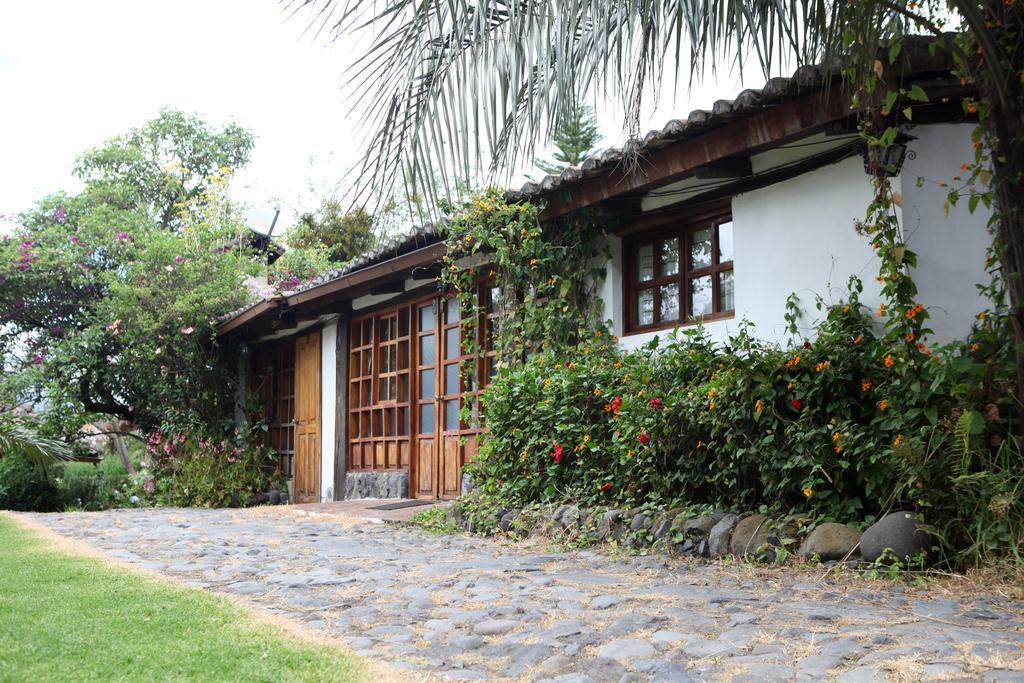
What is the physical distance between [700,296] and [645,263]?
0.67 m

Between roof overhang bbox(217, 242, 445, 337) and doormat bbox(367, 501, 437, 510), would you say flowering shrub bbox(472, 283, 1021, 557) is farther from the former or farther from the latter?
roof overhang bbox(217, 242, 445, 337)

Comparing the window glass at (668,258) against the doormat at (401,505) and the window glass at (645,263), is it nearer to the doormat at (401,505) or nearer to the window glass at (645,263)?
the window glass at (645,263)

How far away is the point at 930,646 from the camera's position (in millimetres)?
2902

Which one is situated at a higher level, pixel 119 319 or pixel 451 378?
pixel 119 319

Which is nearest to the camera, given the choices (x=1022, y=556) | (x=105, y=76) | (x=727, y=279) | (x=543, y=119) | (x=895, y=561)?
(x=543, y=119)

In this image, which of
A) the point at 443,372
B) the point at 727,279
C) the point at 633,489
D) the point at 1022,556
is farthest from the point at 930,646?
the point at 443,372

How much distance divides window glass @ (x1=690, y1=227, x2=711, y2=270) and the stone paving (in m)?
2.32

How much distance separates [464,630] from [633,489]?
99.1 inches

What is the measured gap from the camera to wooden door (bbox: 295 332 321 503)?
11.4 metres

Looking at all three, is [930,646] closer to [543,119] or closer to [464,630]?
[464,630]

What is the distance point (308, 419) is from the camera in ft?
38.2

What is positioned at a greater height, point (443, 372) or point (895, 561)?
point (443, 372)

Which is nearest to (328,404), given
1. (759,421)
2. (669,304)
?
(669,304)

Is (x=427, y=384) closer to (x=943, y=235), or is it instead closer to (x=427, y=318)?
(x=427, y=318)
